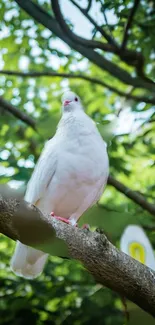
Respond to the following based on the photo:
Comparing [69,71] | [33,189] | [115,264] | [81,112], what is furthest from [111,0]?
[115,264]

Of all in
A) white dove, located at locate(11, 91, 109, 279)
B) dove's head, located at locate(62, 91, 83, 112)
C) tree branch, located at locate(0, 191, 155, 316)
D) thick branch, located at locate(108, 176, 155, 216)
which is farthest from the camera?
thick branch, located at locate(108, 176, 155, 216)

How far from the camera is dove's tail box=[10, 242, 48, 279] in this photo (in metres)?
2.84

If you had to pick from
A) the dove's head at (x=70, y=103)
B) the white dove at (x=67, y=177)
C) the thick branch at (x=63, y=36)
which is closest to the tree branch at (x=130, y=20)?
the thick branch at (x=63, y=36)

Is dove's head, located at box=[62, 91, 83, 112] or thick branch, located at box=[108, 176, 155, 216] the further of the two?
thick branch, located at box=[108, 176, 155, 216]

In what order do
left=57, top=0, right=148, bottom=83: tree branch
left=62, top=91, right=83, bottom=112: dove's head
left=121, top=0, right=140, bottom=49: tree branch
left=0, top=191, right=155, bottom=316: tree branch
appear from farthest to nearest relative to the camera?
left=57, top=0, right=148, bottom=83: tree branch, left=121, top=0, right=140, bottom=49: tree branch, left=62, top=91, right=83, bottom=112: dove's head, left=0, top=191, right=155, bottom=316: tree branch

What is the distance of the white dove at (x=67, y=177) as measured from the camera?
8.93 feet

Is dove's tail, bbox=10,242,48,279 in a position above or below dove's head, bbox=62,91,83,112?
below

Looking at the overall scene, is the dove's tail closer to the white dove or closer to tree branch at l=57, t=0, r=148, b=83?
the white dove

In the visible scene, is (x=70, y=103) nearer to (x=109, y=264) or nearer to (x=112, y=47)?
(x=112, y=47)

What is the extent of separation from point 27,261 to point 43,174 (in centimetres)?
47

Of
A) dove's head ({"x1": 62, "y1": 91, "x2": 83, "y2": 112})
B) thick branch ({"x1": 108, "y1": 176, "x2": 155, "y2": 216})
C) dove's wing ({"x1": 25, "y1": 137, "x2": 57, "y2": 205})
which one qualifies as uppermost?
dove's head ({"x1": 62, "y1": 91, "x2": 83, "y2": 112})

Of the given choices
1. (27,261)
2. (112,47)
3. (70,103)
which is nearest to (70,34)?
(112,47)

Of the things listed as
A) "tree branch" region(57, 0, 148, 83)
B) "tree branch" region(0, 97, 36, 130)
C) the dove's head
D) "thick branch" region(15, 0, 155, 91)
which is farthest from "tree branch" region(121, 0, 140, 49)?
"tree branch" region(0, 97, 36, 130)

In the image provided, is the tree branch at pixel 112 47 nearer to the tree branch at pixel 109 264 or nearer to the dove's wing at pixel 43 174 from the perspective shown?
the dove's wing at pixel 43 174
